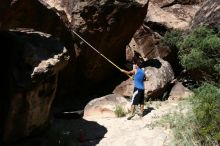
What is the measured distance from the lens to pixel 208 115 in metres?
8.89

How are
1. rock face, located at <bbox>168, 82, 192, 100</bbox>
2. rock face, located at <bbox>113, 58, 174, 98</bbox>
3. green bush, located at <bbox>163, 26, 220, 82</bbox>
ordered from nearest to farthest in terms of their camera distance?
1. green bush, located at <bbox>163, 26, 220, 82</bbox>
2. rock face, located at <bbox>113, 58, 174, 98</bbox>
3. rock face, located at <bbox>168, 82, 192, 100</bbox>

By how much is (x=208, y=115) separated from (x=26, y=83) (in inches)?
132

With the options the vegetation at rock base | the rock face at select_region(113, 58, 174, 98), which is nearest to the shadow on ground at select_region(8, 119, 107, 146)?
the vegetation at rock base

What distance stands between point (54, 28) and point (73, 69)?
1608 mm

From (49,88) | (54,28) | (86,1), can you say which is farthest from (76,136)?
(86,1)

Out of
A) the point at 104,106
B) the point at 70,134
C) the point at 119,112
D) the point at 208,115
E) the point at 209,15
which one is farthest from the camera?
the point at 209,15

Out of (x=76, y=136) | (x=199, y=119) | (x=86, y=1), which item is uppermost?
Result: (x=86, y=1)

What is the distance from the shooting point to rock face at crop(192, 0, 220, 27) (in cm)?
1252

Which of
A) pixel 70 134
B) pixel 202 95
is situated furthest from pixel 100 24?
pixel 202 95

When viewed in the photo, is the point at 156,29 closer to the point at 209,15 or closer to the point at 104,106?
the point at 209,15

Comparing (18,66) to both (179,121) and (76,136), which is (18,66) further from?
(179,121)

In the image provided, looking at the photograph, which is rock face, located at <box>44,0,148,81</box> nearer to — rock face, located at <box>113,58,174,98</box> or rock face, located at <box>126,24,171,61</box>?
rock face, located at <box>113,58,174,98</box>

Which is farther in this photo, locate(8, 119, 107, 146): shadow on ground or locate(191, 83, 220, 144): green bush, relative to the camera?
locate(8, 119, 107, 146): shadow on ground

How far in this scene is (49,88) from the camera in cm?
928
